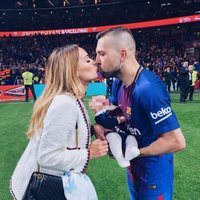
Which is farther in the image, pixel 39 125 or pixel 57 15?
pixel 57 15

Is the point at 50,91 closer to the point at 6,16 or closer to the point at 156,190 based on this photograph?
the point at 156,190

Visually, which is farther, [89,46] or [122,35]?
[89,46]

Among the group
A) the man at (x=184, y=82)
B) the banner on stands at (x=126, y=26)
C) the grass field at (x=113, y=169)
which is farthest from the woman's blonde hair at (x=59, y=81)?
the banner on stands at (x=126, y=26)

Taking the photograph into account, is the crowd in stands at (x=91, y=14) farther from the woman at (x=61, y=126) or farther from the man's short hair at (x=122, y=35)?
the woman at (x=61, y=126)

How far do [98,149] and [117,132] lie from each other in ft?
0.66

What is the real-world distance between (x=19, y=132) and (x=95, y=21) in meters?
31.9

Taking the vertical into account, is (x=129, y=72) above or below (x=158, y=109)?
above

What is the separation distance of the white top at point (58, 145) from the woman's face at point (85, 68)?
0.79ft

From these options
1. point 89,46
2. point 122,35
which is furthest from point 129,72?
point 89,46

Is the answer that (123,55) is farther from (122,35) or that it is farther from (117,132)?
(117,132)

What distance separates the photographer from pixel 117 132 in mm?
2893

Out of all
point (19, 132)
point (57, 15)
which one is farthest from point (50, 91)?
point (57, 15)

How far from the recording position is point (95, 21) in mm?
41812

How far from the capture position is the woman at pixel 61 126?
2.55 m
